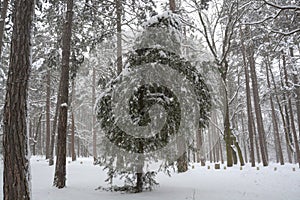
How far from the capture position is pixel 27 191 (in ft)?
14.0

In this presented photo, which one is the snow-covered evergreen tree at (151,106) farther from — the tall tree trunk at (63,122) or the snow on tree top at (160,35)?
the tall tree trunk at (63,122)

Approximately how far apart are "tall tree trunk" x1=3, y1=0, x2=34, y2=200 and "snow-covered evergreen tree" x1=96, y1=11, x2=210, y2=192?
8.38 feet

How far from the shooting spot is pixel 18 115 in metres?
4.36

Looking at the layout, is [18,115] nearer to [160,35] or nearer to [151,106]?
[151,106]

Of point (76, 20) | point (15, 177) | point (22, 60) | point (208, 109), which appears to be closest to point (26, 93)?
point (22, 60)

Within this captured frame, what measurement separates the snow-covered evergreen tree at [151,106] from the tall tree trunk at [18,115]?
2553mm

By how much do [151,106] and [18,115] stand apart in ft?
10.4

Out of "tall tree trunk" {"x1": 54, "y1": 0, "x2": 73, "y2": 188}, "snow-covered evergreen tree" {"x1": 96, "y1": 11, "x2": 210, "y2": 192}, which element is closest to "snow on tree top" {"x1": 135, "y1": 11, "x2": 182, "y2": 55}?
"snow-covered evergreen tree" {"x1": 96, "y1": 11, "x2": 210, "y2": 192}

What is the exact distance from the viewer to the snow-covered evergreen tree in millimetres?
6473

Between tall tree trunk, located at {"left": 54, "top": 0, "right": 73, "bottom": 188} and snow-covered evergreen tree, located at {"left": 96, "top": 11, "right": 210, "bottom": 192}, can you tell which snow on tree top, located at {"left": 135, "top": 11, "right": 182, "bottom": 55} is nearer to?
snow-covered evergreen tree, located at {"left": 96, "top": 11, "right": 210, "bottom": 192}

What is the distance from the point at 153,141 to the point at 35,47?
15.5 metres

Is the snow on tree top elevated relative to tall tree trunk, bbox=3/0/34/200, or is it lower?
elevated

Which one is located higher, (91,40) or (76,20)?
(76,20)

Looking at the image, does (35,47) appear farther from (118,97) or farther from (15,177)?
(15,177)
